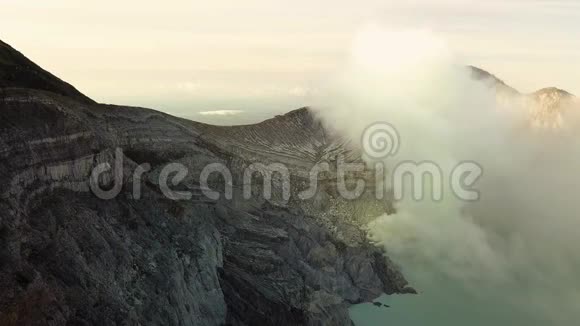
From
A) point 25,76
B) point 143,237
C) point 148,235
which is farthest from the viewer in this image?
point 25,76

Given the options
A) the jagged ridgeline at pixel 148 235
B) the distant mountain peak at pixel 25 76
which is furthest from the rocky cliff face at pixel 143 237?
the distant mountain peak at pixel 25 76

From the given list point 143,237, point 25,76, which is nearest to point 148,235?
point 143,237

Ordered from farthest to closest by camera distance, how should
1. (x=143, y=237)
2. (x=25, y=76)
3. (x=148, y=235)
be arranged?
(x=25, y=76)
(x=148, y=235)
(x=143, y=237)

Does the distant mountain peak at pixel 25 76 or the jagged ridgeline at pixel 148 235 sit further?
the distant mountain peak at pixel 25 76

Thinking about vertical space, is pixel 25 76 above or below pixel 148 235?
above

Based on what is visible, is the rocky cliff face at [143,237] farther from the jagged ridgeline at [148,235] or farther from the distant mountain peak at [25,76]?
the distant mountain peak at [25,76]

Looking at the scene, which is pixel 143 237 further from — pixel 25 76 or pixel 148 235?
pixel 25 76

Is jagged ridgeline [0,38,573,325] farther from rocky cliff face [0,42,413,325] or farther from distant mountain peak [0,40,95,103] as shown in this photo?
distant mountain peak [0,40,95,103]

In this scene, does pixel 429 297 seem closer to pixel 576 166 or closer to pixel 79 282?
pixel 79 282
